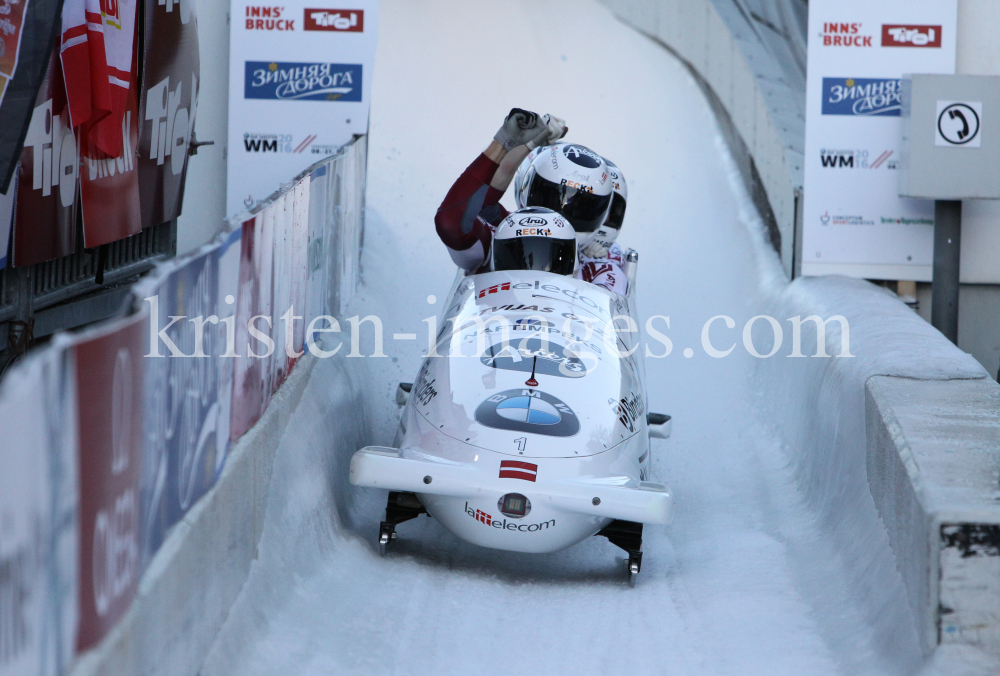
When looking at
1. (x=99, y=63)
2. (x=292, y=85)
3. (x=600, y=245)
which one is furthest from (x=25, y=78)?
(x=292, y=85)

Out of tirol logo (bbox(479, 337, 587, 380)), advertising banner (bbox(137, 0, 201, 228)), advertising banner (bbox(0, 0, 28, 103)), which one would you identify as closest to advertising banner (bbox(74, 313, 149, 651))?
tirol logo (bbox(479, 337, 587, 380))

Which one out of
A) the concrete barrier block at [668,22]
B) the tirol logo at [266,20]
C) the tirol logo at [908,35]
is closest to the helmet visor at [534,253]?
the tirol logo at [908,35]

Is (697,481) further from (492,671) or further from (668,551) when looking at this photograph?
(492,671)

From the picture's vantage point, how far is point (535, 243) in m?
4.31

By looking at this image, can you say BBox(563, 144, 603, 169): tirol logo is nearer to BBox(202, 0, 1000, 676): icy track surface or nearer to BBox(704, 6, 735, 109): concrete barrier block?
BBox(202, 0, 1000, 676): icy track surface

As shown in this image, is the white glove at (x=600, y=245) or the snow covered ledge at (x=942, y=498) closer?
the snow covered ledge at (x=942, y=498)

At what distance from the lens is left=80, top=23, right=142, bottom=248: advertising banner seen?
4.95 metres

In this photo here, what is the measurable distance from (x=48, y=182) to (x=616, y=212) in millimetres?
2740

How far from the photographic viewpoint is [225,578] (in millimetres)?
2684

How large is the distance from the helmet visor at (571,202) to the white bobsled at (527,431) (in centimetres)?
75

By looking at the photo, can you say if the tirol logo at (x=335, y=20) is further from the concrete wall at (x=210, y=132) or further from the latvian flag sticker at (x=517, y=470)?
the latvian flag sticker at (x=517, y=470)

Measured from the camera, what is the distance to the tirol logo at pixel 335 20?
23.3 feet

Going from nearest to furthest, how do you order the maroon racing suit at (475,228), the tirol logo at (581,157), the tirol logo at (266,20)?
the maroon racing suit at (475,228)
the tirol logo at (581,157)
the tirol logo at (266,20)

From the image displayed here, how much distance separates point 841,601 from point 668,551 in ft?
2.62
